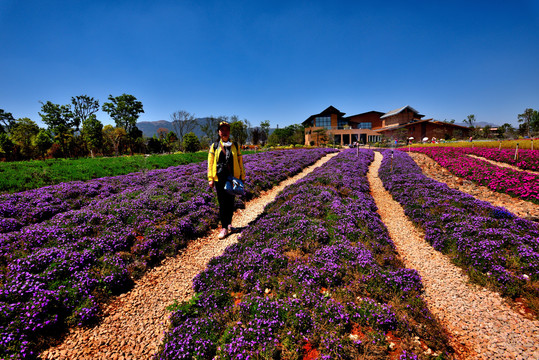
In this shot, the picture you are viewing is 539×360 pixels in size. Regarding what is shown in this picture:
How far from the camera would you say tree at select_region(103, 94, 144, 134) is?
68.7 meters

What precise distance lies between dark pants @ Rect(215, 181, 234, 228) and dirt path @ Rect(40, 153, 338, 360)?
1.32m

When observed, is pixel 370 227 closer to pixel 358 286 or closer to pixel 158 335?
pixel 358 286

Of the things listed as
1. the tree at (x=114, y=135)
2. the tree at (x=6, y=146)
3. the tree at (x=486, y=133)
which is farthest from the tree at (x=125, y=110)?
the tree at (x=486, y=133)

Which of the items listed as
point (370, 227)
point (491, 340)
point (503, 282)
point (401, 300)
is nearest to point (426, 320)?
point (401, 300)

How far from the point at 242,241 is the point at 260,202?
589 cm

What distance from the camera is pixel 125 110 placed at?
69750mm

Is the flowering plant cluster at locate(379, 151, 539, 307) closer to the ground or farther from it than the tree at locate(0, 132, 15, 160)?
closer to the ground

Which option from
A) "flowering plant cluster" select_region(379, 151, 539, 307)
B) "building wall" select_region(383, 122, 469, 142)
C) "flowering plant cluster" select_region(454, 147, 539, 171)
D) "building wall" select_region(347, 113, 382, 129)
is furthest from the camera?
"building wall" select_region(347, 113, 382, 129)

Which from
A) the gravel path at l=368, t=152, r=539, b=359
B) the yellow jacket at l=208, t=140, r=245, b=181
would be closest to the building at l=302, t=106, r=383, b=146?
the yellow jacket at l=208, t=140, r=245, b=181

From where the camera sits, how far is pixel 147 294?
220 inches

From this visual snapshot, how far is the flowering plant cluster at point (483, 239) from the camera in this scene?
523 cm

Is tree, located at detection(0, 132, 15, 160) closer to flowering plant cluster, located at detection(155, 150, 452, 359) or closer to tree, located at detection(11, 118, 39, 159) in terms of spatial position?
tree, located at detection(11, 118, 39, 159)

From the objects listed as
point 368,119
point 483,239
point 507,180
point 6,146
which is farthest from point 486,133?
point 6,146

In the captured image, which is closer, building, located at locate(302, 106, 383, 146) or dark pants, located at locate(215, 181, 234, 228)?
dark pants, located at locate(215, 181, 234, 228)
